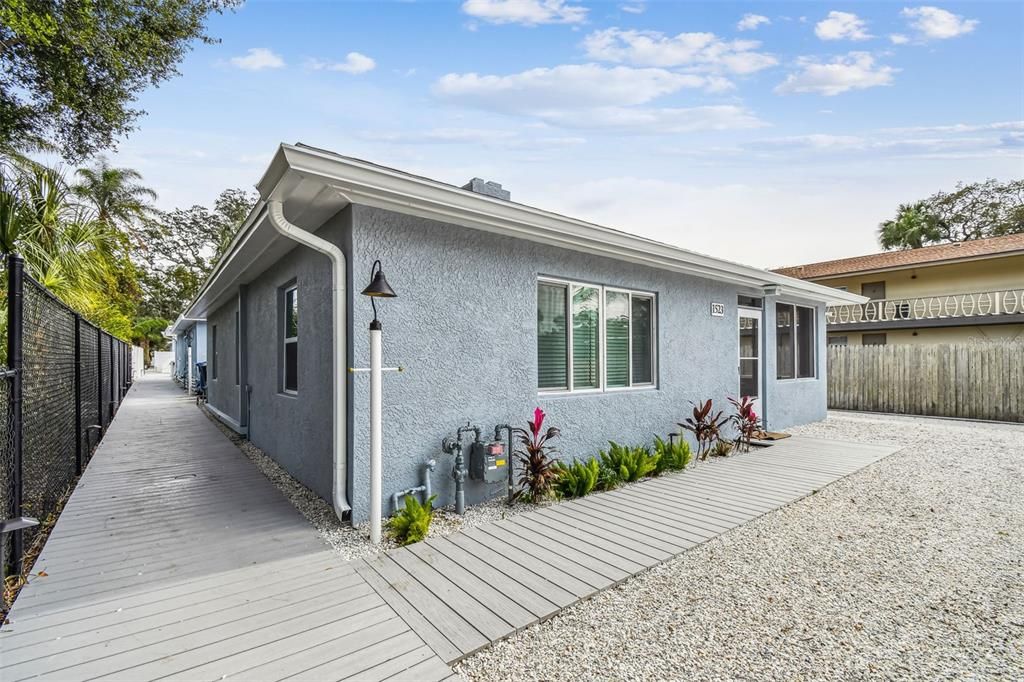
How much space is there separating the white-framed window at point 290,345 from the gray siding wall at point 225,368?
3292 millimetres

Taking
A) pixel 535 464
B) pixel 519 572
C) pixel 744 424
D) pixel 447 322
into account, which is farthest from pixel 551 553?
pixel 744 424

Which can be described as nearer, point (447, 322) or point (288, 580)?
point (288, 580)

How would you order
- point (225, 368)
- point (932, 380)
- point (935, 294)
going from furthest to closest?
point (935, 294) → point (932, 380) → point (225, 368)

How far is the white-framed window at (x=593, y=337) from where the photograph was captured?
523cm

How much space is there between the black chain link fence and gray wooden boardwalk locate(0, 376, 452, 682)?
29cm

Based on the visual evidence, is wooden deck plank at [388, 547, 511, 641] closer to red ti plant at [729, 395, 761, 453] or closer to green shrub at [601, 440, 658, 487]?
green shrub at [601, 440, 658, 487]

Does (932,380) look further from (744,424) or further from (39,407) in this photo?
(39,407)

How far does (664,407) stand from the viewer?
644cm

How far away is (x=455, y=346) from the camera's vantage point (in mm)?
Answer: 4348

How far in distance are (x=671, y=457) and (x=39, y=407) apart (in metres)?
6.18

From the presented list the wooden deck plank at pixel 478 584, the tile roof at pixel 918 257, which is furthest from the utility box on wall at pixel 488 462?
the tile roof at pixel 918 257

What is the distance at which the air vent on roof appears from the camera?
203 inches

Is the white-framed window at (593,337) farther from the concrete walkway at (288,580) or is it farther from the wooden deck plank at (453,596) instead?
the wooden deck plank at (453,596)

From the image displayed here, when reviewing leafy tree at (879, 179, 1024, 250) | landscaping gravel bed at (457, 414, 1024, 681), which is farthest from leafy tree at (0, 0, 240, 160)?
leafy tree at (879, 179, 1024, 250)
